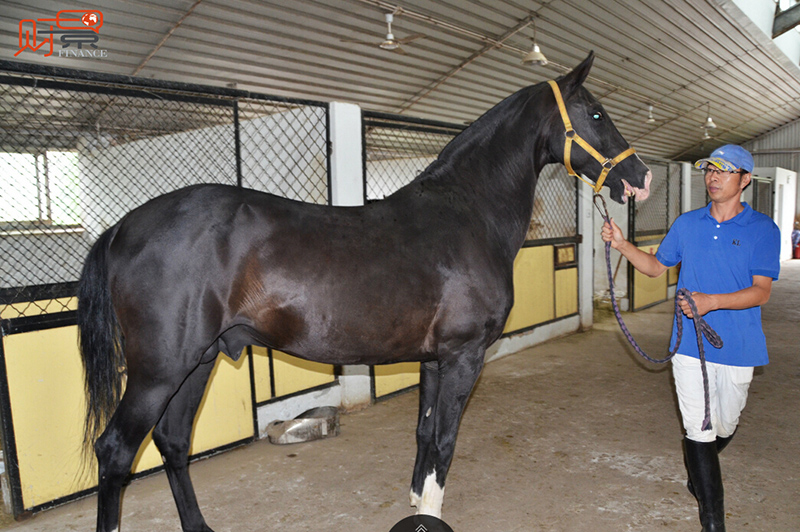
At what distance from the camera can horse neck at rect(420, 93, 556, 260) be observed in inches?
87.7

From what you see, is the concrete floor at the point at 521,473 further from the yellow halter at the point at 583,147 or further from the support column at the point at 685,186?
the support column at the point at 685,186

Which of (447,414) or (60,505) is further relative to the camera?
(60,505)

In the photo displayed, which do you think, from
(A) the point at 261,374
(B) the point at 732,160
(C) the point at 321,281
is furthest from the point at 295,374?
(B) the point at 732,160

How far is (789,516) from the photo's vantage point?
2240 mm

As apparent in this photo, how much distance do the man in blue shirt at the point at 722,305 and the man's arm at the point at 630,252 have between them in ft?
0.50

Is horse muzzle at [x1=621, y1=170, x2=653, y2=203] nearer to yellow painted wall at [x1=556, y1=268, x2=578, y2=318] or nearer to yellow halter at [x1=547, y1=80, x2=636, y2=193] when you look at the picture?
yellow halter at [x1=547, y1=80, x2=636, y2=193]

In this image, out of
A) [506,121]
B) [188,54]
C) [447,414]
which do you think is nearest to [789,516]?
[447,414]

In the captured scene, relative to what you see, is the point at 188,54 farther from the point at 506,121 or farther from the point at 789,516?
the point at 789,516

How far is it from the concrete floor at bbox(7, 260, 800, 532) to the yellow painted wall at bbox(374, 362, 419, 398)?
0.45ft

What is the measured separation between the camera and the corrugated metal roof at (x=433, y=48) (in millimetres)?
6664

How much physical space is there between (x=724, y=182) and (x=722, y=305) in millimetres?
467

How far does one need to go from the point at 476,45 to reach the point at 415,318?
8.54m

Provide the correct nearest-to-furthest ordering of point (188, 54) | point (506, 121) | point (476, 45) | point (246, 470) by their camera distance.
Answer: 1. point (506, 121)
2. point (246, 470)
3. point (188, 54)
4. point (476, 45)

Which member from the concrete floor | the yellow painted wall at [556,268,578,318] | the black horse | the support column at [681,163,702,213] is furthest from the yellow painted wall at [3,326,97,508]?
the support column at [681,163,702,213]
